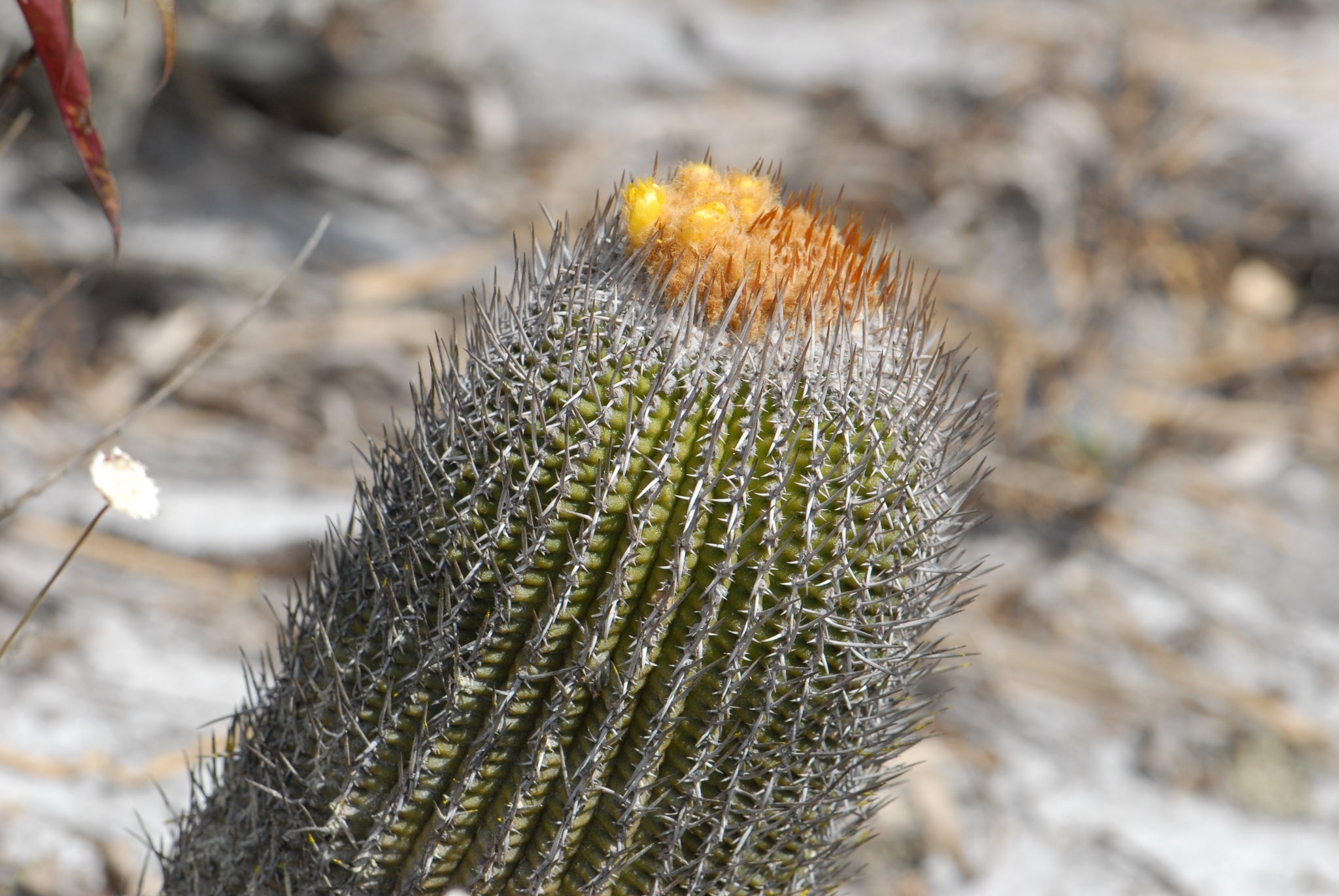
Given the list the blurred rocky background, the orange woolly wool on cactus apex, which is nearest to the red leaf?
the blurred rocky background

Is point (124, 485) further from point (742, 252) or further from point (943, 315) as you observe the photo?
point (943, 315)

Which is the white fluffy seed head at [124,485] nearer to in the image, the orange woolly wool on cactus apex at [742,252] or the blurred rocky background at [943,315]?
the blurred rocky background at [943,315]

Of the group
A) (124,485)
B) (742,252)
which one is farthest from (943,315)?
(124,485)

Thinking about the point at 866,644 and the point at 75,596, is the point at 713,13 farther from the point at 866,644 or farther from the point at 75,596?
the point at 866,644

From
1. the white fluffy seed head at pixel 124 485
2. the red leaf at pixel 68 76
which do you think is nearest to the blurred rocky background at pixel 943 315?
the white fluffy seed head at pixel 124 485

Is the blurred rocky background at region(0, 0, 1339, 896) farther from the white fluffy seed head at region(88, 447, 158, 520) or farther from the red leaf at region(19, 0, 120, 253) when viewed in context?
the red leaf at region(19, 0, 120, 253)

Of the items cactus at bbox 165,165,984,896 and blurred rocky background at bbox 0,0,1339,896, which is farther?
blurred rocky background at bbox 0,0,1339,896

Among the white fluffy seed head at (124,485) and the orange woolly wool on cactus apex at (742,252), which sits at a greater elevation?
the orange woolly wool on cactus apex at (742,252)
